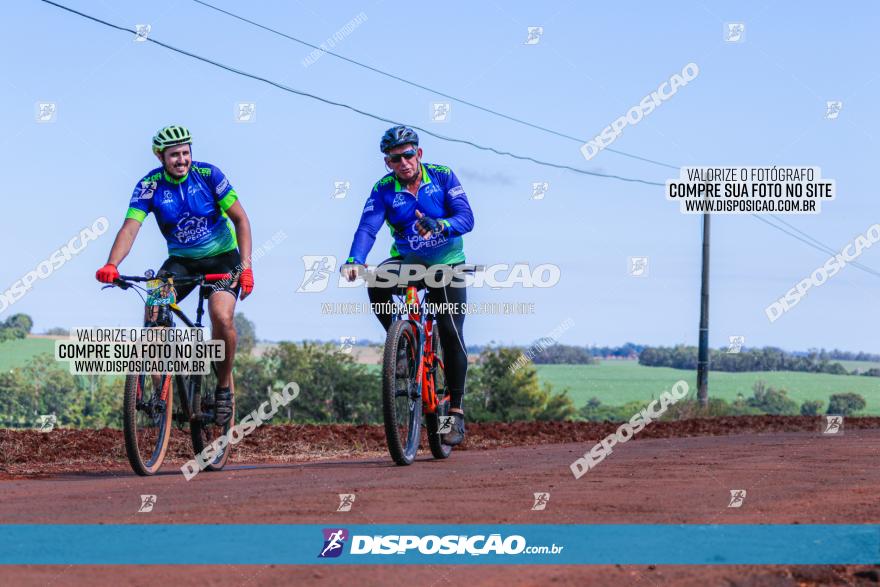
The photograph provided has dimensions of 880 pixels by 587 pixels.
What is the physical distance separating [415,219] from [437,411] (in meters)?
1.69

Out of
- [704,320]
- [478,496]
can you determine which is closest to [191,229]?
[478,496]

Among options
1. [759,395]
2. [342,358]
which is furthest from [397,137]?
[342,358]

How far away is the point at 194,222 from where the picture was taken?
8914 mm

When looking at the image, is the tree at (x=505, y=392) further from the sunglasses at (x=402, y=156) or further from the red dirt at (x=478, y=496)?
the sunglasses at (x=402, y=156)

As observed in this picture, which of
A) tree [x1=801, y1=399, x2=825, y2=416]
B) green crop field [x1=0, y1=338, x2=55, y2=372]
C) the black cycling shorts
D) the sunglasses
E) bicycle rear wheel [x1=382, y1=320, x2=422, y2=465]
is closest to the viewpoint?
bicycle rear wheel [x1=382, y1=320, x2=422, y2=465]

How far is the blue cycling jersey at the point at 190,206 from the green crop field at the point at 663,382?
23.0 m

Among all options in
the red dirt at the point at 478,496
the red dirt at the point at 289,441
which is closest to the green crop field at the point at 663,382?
the red dirt at the point at 289,441

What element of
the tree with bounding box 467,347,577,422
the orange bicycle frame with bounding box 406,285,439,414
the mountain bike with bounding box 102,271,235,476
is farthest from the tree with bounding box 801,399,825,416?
the mountain bike with bounding box 102,271,235,476

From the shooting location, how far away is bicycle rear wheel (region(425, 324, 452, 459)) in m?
9.55

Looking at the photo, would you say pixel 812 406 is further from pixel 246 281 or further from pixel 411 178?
pixel 246 281

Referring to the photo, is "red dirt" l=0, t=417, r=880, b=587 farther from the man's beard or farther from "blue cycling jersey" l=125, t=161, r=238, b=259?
the man's beard

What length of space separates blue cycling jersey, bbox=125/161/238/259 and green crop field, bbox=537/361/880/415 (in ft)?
75.4

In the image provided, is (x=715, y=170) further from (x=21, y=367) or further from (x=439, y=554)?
(x=21, y=367)

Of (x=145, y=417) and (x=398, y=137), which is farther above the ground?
(x=398, y=137)
